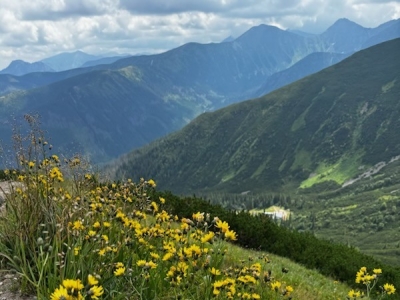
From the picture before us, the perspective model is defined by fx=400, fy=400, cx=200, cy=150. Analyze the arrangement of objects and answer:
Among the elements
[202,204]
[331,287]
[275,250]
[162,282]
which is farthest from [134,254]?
[202,204]

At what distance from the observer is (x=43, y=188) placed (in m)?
7.28

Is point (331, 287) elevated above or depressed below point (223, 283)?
below

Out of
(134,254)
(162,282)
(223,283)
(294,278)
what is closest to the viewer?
(223,283)

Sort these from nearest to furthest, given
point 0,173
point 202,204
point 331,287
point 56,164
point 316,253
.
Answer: point 56,164
point 331,287
point 316,253
point 202,204
point 0,173

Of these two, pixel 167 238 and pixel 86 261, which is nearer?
pixel 86 261

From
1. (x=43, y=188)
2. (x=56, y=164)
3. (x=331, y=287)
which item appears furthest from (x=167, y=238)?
(x=331, y=287)

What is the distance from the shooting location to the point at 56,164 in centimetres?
864

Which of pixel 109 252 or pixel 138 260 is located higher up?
pixel 109 252

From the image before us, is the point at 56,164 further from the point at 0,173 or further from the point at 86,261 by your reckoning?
the point at 0,173

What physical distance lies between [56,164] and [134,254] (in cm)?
338

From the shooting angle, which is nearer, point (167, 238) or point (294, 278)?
point (167, 238)

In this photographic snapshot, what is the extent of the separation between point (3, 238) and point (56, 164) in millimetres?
2302

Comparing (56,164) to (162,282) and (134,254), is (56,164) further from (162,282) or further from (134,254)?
(162,282)

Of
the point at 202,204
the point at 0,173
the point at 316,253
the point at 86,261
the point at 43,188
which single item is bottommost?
the point at 316,253
